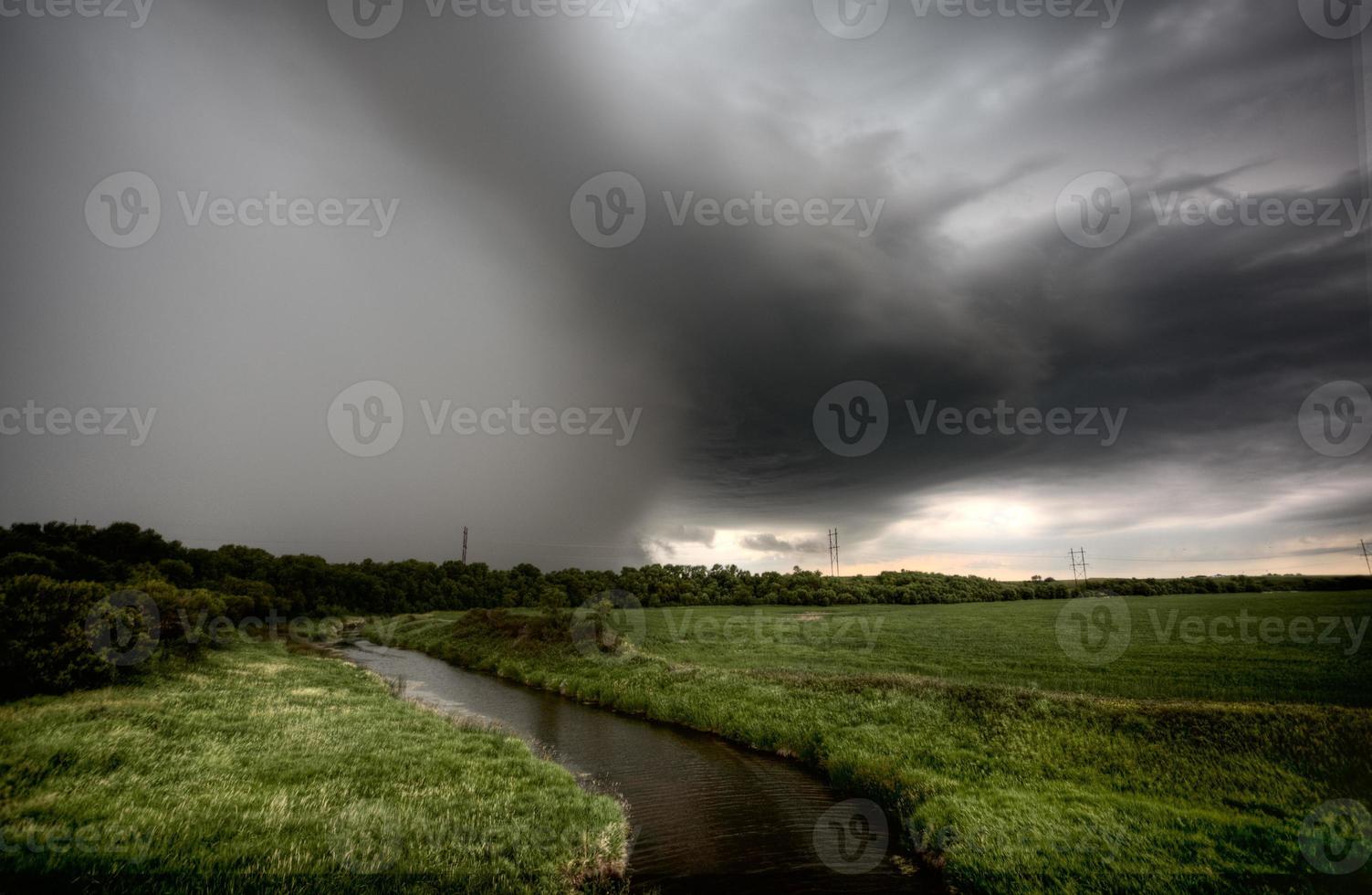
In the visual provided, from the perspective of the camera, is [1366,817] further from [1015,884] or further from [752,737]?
[752,737]

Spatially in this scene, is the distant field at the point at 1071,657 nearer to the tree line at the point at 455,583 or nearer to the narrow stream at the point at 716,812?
the narrow stream at the point at 716,812

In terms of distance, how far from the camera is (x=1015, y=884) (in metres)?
11.6

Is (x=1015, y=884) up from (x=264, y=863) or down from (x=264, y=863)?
down

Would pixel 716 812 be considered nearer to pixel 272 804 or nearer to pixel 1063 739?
pixel 272 804

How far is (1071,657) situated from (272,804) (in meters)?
45.8

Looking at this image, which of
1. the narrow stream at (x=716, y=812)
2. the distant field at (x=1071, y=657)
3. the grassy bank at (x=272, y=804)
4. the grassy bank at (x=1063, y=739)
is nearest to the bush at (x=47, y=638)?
the grassy bank at (x=272, y=804)

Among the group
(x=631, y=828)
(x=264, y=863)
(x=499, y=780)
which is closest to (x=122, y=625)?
(x=499, y=780)

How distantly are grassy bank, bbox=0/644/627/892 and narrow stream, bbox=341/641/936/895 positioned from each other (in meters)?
1.68

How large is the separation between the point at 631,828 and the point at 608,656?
28.3m

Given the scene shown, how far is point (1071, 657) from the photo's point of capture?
38.5m

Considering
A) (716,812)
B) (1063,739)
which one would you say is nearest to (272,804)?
(716,812)

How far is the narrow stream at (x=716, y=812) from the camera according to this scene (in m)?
13.0

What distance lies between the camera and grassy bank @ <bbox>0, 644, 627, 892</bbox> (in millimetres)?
9391

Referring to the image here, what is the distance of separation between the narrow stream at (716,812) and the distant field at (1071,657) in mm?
13928
